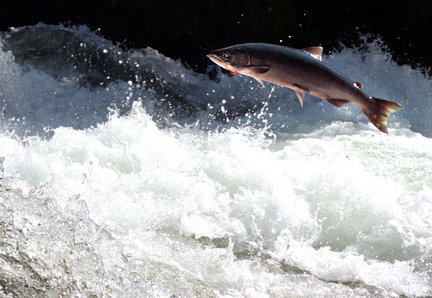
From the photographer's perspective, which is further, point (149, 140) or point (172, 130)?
point (172, 130)

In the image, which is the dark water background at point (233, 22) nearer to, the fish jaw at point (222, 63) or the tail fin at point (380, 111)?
the tail fin at point (380, 111)

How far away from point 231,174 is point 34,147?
4.56 feet

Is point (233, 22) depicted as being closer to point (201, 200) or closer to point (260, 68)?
point (201, 200)

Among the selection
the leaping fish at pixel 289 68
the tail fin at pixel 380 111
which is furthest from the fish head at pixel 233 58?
the tail fin at pixel 380 111

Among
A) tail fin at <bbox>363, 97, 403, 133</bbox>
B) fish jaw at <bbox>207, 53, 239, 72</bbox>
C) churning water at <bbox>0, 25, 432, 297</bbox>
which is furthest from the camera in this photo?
churning water at <bbox>0, 25, 432, 297</bbox>

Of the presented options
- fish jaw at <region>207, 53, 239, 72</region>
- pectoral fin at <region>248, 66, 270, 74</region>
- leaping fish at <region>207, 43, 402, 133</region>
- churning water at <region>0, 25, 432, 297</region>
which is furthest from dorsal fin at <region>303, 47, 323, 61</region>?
churning water at <region>0, 25, 432, 297</region>

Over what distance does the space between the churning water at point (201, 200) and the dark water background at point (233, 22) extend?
→ 30.4 inches

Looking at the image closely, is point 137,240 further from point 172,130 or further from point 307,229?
point 172,130

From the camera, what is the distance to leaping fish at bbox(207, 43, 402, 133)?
6.45 feet

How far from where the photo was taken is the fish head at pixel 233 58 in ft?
6.40

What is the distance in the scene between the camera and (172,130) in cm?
478

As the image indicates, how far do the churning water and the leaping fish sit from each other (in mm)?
974

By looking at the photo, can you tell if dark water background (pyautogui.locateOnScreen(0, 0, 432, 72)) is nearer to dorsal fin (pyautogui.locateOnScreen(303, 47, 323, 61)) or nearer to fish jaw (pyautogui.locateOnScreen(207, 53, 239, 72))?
dorsal fin (pyautogui.locateOnScreen(303, 47, 323, 61))

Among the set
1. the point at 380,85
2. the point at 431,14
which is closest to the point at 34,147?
the point at 380,85
